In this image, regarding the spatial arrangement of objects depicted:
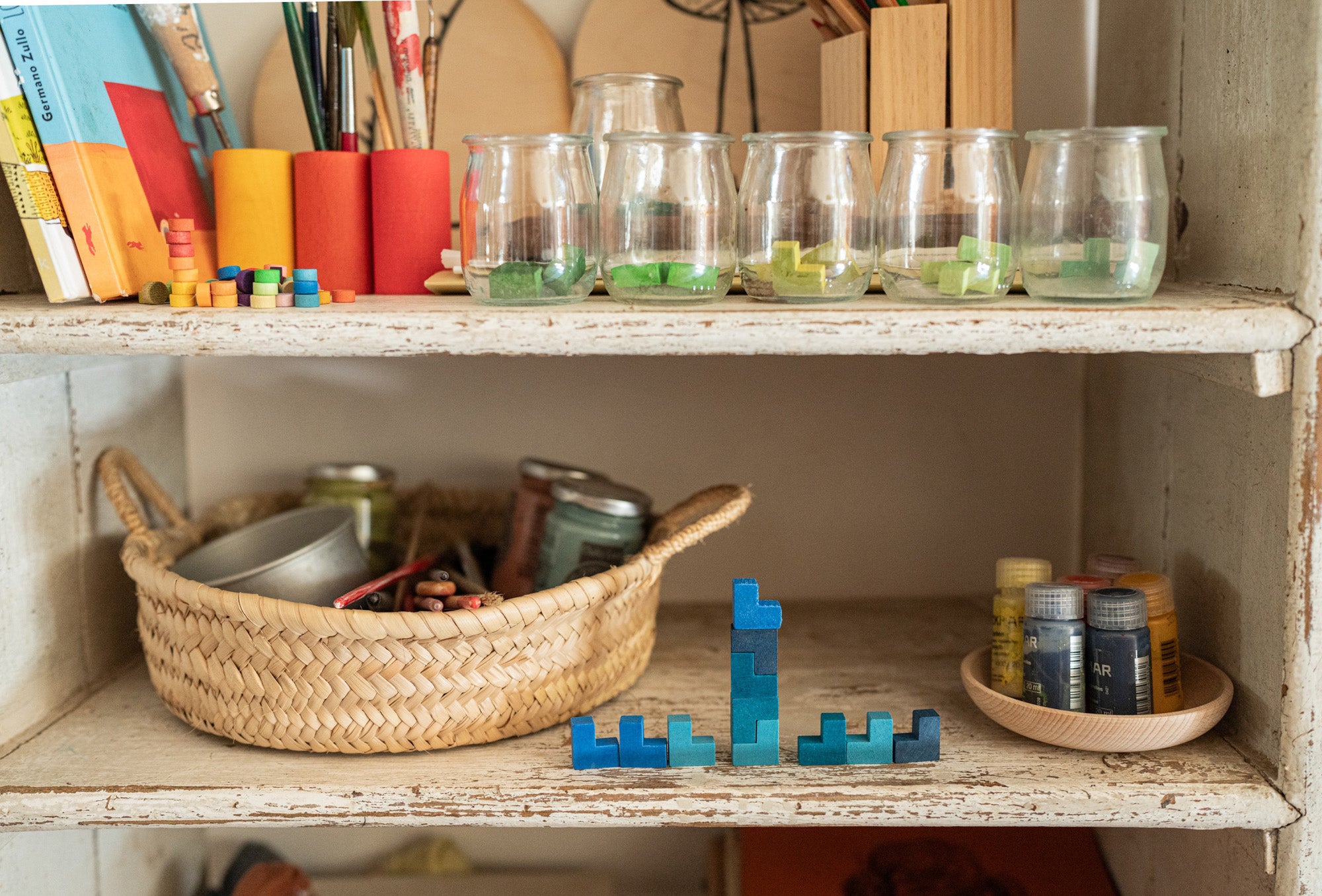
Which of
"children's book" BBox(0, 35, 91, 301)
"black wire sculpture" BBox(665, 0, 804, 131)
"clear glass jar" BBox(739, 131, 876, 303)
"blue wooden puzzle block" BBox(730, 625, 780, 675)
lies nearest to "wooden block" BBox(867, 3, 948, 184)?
"clear glass jar" BBox(739, 131, 876, 303)

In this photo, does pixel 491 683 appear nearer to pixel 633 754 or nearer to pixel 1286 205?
pixel 633 754

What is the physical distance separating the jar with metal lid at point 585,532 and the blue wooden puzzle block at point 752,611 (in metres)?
0.21

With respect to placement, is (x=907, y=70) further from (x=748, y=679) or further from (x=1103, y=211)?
(x=748, y=679)

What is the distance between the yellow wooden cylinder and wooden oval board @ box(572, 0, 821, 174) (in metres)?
0.35

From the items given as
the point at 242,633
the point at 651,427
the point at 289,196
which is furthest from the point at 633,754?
the point at 289,196

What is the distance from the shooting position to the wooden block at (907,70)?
90 centimetres

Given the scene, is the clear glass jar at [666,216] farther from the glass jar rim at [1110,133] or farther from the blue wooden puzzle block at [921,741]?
the blue wooden puzzle block at [921,741]

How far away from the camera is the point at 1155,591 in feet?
2.82

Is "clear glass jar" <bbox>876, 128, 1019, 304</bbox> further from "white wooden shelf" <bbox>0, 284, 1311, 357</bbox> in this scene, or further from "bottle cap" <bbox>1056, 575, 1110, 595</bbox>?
"bottle cap" <bbox>1056, 575, 1110, 595</bbox>

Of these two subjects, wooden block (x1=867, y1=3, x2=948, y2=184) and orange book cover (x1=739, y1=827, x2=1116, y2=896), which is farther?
orange book cover (x1=739, y1=827, x2=1116, y2=896)

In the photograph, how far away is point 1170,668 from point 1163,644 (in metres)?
0.02

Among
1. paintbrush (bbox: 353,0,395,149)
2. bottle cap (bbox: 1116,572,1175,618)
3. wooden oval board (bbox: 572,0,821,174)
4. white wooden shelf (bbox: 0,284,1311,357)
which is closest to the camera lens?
white wooden shelf (bbox: 0,284,1311,357)

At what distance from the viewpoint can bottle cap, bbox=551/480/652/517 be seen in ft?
3.25

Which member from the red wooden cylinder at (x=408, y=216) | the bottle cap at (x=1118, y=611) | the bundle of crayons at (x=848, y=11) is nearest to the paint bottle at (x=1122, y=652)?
the bottle cap at (x=1118, y=611)
